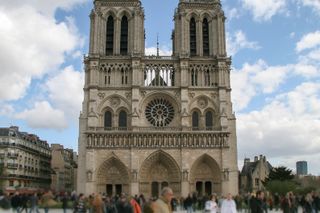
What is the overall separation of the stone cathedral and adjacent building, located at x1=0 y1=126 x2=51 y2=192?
9.71m

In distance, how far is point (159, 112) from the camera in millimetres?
46281

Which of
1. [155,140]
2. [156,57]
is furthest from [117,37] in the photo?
[155,140]

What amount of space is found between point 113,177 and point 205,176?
356 inches

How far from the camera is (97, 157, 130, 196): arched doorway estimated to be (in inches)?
1727

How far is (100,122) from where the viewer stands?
45.4m

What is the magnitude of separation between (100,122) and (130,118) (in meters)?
3.03

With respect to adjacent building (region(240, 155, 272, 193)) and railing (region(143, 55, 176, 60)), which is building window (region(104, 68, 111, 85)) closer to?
railing (region(143, 55, 176, 60))

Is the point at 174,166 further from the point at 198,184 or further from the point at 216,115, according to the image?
the point at 216,115

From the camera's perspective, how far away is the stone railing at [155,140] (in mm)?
43906

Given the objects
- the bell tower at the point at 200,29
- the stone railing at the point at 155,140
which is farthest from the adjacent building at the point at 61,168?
the bell tower at the point at 200,29

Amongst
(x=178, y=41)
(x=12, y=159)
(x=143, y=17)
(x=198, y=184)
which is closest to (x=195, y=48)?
(x=178, y=41)

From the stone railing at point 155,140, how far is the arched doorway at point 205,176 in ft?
5.16

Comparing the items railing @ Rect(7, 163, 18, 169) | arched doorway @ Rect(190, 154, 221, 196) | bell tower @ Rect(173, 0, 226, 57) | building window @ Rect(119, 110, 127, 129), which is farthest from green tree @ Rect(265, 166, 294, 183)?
railing @ Rect(7, 163, 18, 169)

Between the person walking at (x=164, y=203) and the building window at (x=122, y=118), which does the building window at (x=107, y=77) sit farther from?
Result: the person walking at (x=164, y=203)
